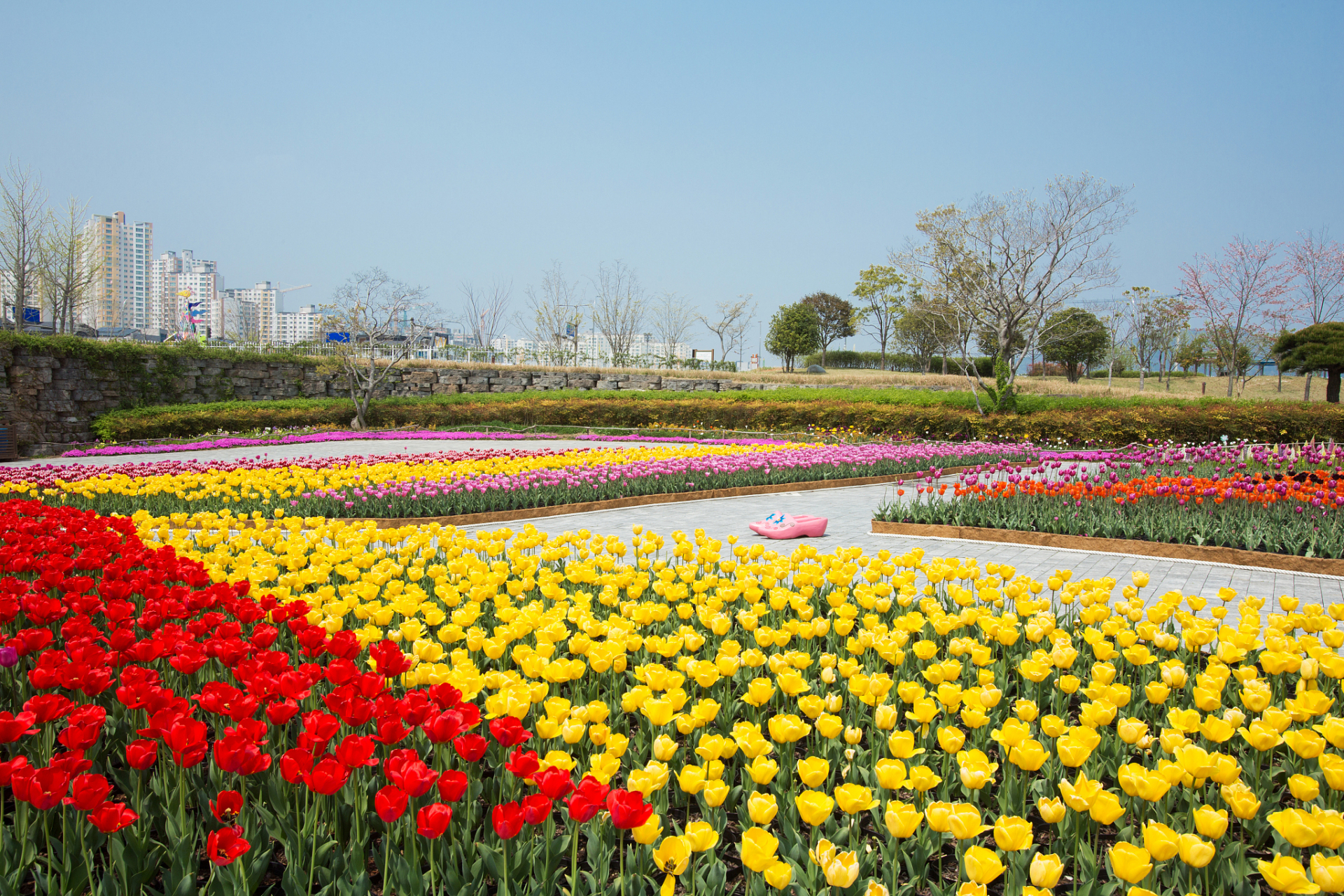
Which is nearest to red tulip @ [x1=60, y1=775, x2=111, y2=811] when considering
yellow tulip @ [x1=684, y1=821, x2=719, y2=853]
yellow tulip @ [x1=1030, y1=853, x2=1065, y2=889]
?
yellow tulip @ [x1=684, y1=821, x2=719, y2=853]

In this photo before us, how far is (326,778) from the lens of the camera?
69.4 inches

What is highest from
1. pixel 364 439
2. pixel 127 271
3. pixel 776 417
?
pixel 127 271

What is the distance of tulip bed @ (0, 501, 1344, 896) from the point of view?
1.79 metres

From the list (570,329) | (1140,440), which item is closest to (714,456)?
(1140,440)

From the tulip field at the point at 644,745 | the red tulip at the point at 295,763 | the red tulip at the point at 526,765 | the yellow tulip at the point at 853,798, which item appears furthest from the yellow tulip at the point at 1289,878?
the red tulip at the point at 295,763

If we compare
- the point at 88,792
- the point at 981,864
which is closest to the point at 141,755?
the point at 88,792

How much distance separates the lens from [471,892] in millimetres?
1849

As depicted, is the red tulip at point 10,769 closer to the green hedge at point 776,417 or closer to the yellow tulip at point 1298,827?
the yellow tulip at point 1298,827

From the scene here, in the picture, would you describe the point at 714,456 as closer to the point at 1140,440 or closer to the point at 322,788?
the point at 322,788

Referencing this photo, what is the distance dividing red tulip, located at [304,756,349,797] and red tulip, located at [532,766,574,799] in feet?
1.47

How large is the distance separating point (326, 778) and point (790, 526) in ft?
21.4

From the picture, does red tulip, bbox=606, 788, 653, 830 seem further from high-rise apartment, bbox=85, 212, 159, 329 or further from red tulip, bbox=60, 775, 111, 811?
high-rise apartment, bbox=85, 212, 159, 329

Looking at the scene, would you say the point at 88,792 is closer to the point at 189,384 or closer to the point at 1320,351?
the point at 189,384

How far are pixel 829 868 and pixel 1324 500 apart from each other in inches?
313
